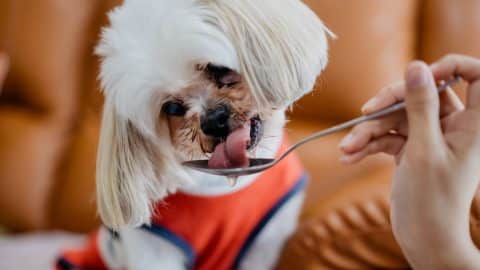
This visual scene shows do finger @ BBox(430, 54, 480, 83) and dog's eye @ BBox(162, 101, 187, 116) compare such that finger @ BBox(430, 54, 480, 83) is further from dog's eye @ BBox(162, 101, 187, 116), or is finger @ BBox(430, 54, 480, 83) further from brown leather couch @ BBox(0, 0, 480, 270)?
dog's eye @ BBox(162, 101, 187, 116)

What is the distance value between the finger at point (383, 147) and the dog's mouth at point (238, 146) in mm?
155

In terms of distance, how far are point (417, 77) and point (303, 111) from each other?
0.75 ft

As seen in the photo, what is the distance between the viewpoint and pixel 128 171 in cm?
81

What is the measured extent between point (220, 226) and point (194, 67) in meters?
0.34

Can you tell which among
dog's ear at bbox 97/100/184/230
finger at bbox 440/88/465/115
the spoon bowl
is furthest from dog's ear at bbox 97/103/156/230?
finger at bbox 440/88/465/115

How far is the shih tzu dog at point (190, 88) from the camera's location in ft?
2.29

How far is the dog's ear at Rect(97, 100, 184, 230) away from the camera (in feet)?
2.60

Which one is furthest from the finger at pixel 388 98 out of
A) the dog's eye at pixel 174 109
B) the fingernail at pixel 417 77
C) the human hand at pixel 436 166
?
the dog's eye at pixel 174 109

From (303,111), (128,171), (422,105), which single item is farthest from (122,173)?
(422,105)

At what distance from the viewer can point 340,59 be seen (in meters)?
0.90

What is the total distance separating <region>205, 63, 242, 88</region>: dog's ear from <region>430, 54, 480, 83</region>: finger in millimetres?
214

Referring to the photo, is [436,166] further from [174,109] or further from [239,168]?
[174,109]

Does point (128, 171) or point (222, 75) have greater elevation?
point (222, 75)

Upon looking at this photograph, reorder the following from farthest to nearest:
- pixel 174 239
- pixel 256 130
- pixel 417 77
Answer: pixel 174 239
pixel 256 130
pixel 417 77
